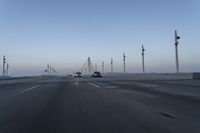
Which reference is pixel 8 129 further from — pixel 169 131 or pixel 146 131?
pixel 169 131

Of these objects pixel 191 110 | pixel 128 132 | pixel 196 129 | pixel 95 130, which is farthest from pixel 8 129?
pixel 191 110

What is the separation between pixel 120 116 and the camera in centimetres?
1113

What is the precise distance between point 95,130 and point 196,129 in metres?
2.83

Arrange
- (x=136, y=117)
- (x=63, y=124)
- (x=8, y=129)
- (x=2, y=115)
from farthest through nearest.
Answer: (x=2, y=115), (x=136, y=117), (x=63, y=124), (x=8, y=129)

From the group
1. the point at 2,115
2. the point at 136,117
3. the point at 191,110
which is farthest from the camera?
the point at 191,110

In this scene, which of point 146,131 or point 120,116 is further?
point 120,116

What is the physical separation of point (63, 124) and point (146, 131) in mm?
2702

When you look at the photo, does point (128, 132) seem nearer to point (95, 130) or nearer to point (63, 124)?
point (95, 130)

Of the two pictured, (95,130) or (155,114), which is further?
(155,114)

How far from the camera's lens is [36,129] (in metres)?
8.66

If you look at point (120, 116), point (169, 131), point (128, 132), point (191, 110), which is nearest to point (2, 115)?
point (120, 116)

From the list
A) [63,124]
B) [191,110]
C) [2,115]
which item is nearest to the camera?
[63,124]

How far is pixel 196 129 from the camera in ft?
28.0

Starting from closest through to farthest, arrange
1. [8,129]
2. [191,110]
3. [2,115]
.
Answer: [8,129] → [2,115] → [191,110]
